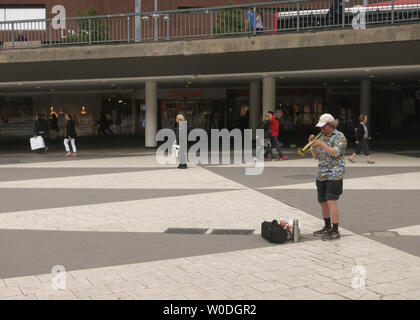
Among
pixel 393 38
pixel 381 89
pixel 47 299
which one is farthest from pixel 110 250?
pixel 381 89

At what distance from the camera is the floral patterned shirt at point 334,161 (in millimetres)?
7781

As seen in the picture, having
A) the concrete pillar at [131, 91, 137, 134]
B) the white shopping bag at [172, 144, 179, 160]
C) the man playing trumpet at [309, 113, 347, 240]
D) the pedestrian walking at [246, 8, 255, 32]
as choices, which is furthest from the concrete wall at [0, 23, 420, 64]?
the concrete pillar at [131, 91, 137, 134]

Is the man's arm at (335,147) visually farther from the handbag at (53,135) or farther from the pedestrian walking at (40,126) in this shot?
the handbag at (53,135)

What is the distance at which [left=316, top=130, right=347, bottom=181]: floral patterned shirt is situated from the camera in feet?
Answer: 25.5

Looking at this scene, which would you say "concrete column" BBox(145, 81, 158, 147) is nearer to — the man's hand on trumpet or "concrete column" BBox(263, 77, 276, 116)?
"concrete column" BBox(263, 77, 276, 116)

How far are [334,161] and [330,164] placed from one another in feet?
0.23

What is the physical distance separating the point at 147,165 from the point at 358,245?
11.9 m

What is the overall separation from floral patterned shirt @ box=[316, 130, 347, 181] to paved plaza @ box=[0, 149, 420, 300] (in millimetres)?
953

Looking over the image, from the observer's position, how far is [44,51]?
21.9m

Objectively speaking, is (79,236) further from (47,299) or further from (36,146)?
(36,146)

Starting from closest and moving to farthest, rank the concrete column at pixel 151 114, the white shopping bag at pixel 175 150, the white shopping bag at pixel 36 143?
the white shopping bag at pixel 175 150, the white shopping bag at pixel 36 143, the concrete column at pixel 151 114

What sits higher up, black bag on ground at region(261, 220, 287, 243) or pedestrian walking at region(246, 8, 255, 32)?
pedestrian walking at region(246, 8, 255, 32)

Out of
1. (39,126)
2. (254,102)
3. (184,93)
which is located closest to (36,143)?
(39,126)

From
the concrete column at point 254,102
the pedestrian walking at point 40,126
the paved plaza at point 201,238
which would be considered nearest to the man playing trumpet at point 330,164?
the paved plaza at point 201,238
